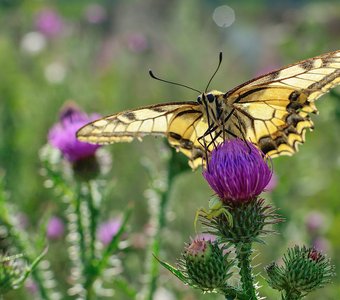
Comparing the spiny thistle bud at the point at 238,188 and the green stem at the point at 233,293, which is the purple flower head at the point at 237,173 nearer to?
the spiny thistle bud at the point at 238,188

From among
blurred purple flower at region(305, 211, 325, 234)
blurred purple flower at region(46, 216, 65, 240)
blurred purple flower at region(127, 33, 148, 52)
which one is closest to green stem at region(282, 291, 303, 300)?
blurred purple flower at region(305, 211, 325, 234)

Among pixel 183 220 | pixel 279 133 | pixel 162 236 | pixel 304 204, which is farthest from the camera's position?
pixel 304 204

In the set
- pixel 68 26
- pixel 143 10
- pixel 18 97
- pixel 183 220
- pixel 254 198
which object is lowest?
pixel 254 198

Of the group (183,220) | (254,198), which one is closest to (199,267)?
(254,198)

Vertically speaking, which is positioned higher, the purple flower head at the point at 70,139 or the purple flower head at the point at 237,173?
the purple flower head at the point at 70,139

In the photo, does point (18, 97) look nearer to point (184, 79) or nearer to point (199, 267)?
point (184, 79)

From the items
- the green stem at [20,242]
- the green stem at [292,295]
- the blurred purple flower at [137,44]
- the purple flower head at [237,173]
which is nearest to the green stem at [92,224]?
the green stem at [20,242]
